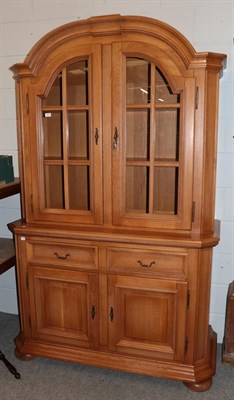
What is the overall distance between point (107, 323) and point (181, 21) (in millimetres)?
1755

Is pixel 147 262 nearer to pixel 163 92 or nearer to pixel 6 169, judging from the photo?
pixel 163 92

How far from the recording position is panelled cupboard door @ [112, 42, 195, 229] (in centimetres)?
175

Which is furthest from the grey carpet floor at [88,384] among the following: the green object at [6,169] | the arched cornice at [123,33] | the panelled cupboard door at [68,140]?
the arched cornice at [123,33]

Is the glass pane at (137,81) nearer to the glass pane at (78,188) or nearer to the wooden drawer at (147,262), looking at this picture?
the glass pane at (78,188)

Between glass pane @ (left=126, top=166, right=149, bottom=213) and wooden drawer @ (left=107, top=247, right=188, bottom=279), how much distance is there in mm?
228

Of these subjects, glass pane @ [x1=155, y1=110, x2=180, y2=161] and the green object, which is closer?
glass pane @ [x1=155, y1=110, x2=180, y2=161]

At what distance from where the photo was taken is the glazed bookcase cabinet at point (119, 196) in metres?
1.76

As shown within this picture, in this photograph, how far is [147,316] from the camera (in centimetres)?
194

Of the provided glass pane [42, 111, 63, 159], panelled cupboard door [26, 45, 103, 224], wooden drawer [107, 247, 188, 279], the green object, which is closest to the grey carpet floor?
wooden drawer [107, 247, 188, 279]

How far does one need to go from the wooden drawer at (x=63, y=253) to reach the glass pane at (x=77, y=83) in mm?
775

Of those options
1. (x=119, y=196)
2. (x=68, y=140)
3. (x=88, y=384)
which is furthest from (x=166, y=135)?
(x=88, y=384)

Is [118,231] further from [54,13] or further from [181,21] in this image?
[54,13]

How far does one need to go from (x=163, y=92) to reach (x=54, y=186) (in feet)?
2.56

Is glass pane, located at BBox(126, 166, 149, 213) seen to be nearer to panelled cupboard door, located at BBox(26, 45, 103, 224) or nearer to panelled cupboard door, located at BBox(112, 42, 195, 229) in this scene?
panelled cupboard door, located at BBox(112, 42, 195, 229)
